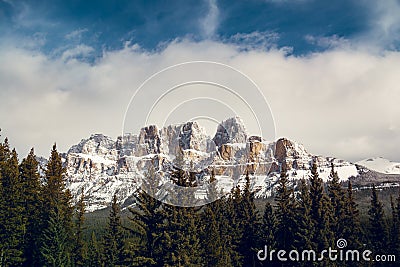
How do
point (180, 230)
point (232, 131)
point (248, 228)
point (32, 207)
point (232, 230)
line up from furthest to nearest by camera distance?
point (248, 228) → point (232, 230) → point (32, 207) → point (180, 230) → point (232, 131)

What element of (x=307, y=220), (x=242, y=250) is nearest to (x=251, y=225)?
(x=242, y=250)

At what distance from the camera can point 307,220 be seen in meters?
40.9

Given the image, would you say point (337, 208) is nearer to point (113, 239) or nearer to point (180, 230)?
point (180, 230)

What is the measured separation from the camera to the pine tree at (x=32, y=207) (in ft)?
128

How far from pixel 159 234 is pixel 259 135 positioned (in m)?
16.5

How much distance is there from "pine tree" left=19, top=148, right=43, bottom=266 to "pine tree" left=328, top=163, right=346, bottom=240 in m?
30.6

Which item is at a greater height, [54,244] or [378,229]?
[54,244]

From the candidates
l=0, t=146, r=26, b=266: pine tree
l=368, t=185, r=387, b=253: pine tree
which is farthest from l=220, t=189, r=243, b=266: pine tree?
l=368, t=185, r=387, b=253: pine tree

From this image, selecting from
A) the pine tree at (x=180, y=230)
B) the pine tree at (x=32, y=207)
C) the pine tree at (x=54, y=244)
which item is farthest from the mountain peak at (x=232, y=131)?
the pine tree at (x=32, y=207)

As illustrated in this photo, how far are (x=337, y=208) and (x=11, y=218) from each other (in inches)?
1407

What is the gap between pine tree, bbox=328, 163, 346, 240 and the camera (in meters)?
44.9

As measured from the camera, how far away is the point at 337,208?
48719 mm

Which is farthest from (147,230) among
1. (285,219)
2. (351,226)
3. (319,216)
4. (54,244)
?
(351,226)

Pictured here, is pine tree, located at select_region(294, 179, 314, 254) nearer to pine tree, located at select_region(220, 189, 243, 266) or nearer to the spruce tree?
pine tree, located at select_region(220, 189, 243, 266)
